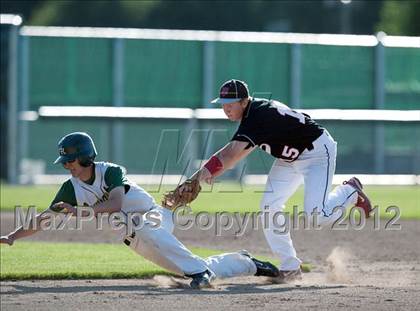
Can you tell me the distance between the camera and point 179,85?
75.0 feet

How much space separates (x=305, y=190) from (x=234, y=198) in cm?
978

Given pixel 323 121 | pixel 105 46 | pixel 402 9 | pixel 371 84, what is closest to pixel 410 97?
pixel 371 84

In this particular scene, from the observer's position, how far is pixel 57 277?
336 inches

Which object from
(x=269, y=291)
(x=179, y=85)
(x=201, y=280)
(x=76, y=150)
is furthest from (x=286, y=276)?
(x=179, y=85)

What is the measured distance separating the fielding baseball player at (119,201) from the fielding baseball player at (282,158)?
302 millimetres

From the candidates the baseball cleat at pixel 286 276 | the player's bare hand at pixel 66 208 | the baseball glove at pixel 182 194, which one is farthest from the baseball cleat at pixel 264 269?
the player's bare hand at pixel 66 208

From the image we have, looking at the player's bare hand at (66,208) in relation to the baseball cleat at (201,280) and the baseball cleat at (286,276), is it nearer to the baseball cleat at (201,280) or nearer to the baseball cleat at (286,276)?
the baseball cleat at (201,280)

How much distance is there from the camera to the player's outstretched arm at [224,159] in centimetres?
791

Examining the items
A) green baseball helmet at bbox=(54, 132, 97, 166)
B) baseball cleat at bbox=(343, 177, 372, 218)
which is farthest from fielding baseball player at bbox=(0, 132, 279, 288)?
baseball cleat at bbox=(343, 177, 372, 218)

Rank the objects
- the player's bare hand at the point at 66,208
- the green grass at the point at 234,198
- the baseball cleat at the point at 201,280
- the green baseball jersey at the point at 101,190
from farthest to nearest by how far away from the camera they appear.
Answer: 1. the green grass at the point at 234,198
2. the baseball cleat at the point at 201,280
3. the green baseball jersey at the point at 101,190
4. the player's bare hand at the point at 66,208

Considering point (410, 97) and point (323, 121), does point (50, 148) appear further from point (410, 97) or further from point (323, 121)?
point (410, 97)

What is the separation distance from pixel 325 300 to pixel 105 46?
1622 centimetres

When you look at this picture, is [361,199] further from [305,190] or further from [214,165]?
[214,165]

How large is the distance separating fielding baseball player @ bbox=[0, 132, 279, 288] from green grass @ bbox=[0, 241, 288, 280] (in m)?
1.04
